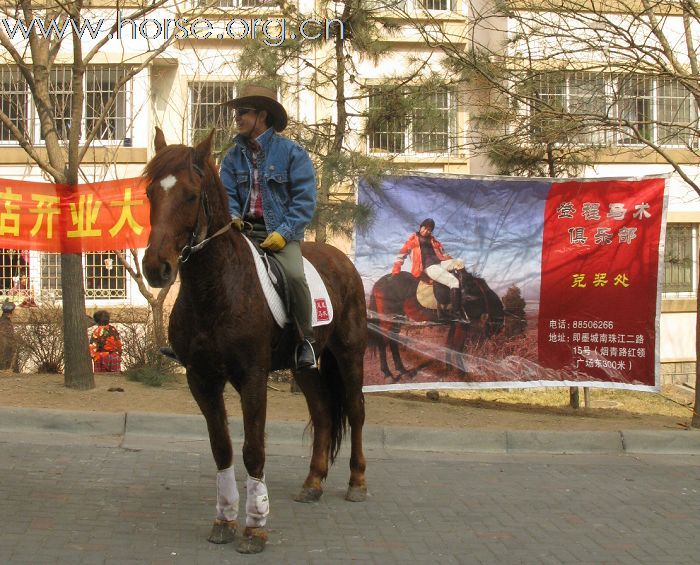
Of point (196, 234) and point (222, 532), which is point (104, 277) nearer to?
point (222, 532)

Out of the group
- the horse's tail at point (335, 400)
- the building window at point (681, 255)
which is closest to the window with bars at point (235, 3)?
the horse's tail at point (335, 400)

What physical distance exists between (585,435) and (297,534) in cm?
440

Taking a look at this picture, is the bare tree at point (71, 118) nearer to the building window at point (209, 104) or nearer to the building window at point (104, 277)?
the building window at point (209, 104)

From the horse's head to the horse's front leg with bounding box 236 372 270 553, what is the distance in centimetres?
97

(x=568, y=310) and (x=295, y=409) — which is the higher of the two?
(x=568, y=310)

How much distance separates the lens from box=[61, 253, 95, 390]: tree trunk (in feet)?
31.2

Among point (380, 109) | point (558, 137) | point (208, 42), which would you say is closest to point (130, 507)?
point (380, 109)

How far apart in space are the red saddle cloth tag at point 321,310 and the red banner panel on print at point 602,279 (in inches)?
193

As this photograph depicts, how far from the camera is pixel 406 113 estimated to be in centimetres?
1020

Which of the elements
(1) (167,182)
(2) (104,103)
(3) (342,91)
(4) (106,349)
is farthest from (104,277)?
(1) (167,182)

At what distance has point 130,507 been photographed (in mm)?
5773

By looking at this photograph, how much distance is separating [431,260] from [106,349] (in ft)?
15.8

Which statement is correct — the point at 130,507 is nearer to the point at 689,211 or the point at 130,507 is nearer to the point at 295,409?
the point at 295,409

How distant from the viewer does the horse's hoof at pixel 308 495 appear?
620cm
